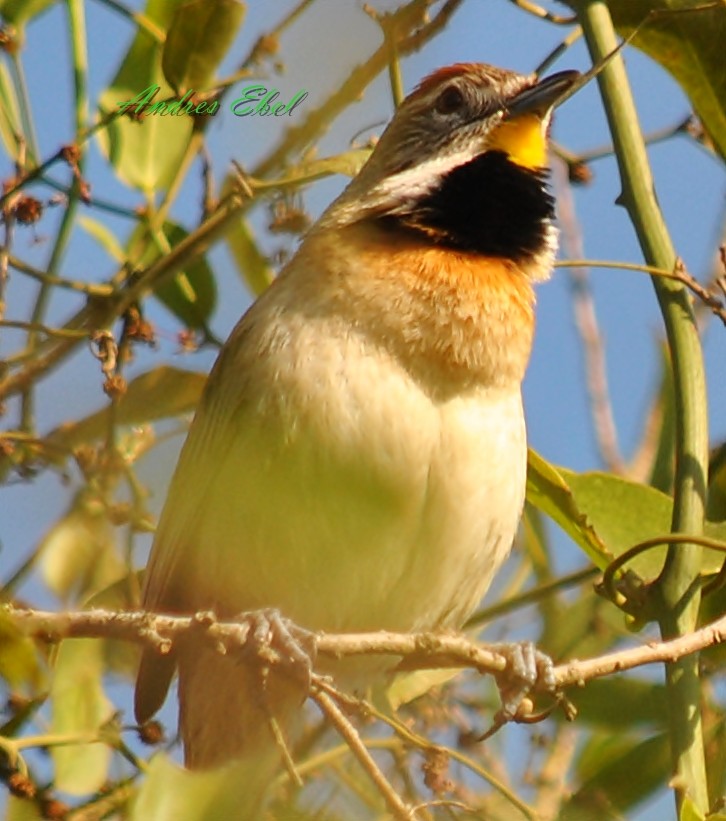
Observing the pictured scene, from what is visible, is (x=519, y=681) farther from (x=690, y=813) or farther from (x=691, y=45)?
(x=691, y=45)

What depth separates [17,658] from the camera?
1.89 metres

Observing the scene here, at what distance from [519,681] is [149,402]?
2.96 feet

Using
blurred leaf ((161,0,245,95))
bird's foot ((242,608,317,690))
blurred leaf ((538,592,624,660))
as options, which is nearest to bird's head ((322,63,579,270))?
blurred leaf ((161,0,245,95))

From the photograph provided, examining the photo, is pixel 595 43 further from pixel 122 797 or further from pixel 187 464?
pixel 122 797

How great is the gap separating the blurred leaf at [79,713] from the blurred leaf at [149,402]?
425 millimetres

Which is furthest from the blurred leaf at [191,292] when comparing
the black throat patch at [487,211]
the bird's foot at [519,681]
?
the bird's foot at [519,681]

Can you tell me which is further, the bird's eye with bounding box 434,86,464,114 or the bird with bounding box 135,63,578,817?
the bird's eye with bounding box 434,86,464,114

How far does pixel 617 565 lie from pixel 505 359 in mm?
813

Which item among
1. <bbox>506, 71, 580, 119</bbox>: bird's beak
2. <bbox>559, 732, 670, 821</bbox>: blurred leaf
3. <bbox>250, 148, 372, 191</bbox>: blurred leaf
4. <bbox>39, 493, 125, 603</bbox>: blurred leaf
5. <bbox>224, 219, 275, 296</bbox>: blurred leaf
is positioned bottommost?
<bbox>559, 732, 670, 821</bbox>: blurred leaf

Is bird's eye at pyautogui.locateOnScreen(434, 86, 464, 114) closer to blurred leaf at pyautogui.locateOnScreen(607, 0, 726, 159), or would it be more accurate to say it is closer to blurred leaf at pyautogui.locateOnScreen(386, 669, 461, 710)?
blurred leaf at pyautogui.locateOnScreen(607, 0, 726, 159)

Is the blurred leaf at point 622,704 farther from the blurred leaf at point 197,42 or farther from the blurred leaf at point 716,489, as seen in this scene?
the blurred leaf at point 197,42

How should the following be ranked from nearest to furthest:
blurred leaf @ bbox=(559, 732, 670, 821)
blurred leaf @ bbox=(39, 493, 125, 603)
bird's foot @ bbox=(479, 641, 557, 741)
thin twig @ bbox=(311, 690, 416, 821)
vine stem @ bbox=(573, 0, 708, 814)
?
1. blurred leaf @ bbox=(39, 493, 125, 603)
2. thin twig @ bbox=(311, 690, 416, 821)
3. vine stem @ bbox=(573, 0, 708, 814)
4. bird's foot @ bbox=(479, 641, 557, 741)
5. blurred leaf @ bbox=(559, 732, 670, 821)

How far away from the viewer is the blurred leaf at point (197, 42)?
118 inches

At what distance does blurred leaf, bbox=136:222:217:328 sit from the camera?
3340 mm
